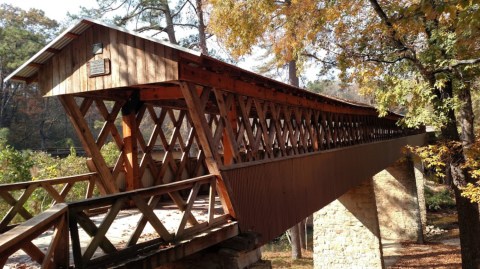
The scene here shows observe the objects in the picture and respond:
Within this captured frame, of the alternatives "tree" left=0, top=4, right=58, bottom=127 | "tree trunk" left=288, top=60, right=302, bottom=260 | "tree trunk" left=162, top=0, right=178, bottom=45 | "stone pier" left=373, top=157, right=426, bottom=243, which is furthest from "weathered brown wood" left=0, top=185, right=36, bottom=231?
"tree" left=0, top=4, right=58, bottom=127

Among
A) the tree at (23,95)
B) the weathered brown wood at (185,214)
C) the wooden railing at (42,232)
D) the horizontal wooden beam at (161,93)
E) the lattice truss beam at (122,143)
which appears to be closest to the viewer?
the wooden railing at (42,232)

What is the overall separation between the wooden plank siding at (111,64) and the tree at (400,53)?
5.03 m

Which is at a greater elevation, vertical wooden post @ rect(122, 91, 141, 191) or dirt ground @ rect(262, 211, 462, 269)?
vertical wooden post @ rect(122, 91, 141, 191)

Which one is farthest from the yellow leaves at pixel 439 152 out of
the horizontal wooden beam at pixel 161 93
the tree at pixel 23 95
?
the tree at pixel 23 95

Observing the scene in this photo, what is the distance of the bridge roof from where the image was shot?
492 centimetres

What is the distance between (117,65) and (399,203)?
20.9 m

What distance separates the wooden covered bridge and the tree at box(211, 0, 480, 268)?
85.9 inches

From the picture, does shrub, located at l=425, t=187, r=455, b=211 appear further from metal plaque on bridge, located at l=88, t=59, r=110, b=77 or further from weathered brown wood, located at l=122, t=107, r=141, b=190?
metal plaque on bridge, located at l=88, t=59, r=110, b=77

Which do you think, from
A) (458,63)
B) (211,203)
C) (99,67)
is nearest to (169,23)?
(458,63)

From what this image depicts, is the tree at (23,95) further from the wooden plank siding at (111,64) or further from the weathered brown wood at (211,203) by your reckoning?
the weathered brown wood at (211,203)

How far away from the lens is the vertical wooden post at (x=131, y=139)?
741 cm

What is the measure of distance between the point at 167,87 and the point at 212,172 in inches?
90.4

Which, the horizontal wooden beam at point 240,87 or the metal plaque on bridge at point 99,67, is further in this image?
the metal plaque on bridge at point 99,67

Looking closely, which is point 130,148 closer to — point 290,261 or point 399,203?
point 290,261
